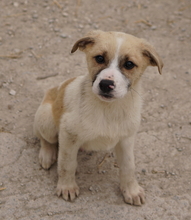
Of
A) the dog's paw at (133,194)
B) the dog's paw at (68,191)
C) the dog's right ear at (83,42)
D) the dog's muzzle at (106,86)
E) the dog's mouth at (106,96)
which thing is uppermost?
the dog's right ear at (83,42)

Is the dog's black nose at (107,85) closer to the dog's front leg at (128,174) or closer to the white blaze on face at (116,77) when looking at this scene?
the white blaze on face at (116,77)

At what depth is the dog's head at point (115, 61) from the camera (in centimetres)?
350

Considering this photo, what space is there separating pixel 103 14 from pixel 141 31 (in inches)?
40.2

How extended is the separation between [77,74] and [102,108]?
2.52 m

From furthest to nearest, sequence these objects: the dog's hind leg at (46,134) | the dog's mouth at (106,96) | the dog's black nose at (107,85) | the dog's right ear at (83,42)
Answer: the dog's hind leg at (46,134)
the dog's right ear at (83,42)
the dog's mouth at (106,96)
the dog's black nose at (107,85)

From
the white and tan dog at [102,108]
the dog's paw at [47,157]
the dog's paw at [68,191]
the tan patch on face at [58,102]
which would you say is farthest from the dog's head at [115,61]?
the dog's paw at [47,157]

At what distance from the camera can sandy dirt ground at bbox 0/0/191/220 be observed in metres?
4.33

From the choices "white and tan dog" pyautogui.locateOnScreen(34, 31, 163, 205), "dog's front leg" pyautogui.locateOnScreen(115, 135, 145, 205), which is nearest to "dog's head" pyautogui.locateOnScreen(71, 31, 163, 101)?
"white and tan dog" pyautogui.locateOnScreen(34, 31, 163, 205)

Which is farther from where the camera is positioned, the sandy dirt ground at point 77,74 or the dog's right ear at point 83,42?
the sandy dirt ground at point 77,74

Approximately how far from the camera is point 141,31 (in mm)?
7477

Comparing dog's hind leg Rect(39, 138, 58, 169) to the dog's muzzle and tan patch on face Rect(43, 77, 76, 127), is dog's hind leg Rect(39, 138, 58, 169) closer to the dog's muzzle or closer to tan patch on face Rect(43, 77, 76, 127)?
tan patch on face Rect(43, 77, 76, 127)

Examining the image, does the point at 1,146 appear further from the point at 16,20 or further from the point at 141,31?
the point at 141,31

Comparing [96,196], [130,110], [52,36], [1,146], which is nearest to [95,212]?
[96,196]

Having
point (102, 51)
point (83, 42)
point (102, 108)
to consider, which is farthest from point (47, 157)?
point (102, 51)
